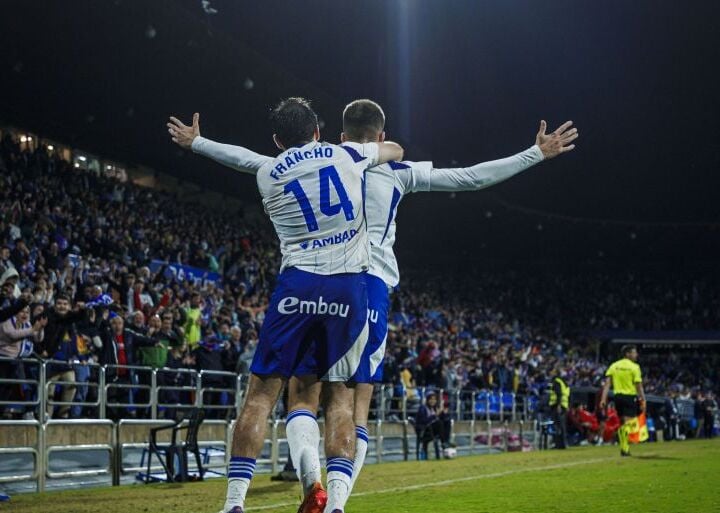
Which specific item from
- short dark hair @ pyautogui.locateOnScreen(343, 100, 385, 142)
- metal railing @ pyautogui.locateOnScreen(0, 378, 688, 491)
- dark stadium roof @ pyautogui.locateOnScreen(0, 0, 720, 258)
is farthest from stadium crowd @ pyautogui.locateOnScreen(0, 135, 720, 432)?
short dark hair @ pyautogui.locateOnScreen(343, 100, 385, 142)

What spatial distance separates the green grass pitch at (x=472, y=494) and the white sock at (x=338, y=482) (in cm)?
316

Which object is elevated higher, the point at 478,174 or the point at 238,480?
the point at 478,174

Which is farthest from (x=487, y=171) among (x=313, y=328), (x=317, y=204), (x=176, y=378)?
(x=176, y=378)

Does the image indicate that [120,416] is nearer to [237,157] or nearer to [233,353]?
[233,353]

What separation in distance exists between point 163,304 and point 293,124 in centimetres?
1324

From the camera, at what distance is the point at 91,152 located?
107ft

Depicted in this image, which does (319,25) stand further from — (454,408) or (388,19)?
(454,408)

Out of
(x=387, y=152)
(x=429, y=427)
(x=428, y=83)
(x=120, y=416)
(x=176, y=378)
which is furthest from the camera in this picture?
(x=428, y=83)

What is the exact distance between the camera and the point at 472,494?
33.0 feet

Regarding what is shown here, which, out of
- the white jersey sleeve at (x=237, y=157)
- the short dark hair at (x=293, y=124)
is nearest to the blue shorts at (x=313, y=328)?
the white jersey sleeve at (x=237, y=157)

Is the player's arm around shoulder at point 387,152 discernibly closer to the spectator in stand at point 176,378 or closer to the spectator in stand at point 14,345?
the spectator in stand at point 14,345

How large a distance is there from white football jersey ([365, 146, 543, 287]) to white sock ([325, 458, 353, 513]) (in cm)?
150

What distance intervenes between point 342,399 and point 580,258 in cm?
5597

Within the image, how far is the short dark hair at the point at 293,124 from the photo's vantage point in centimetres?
542
